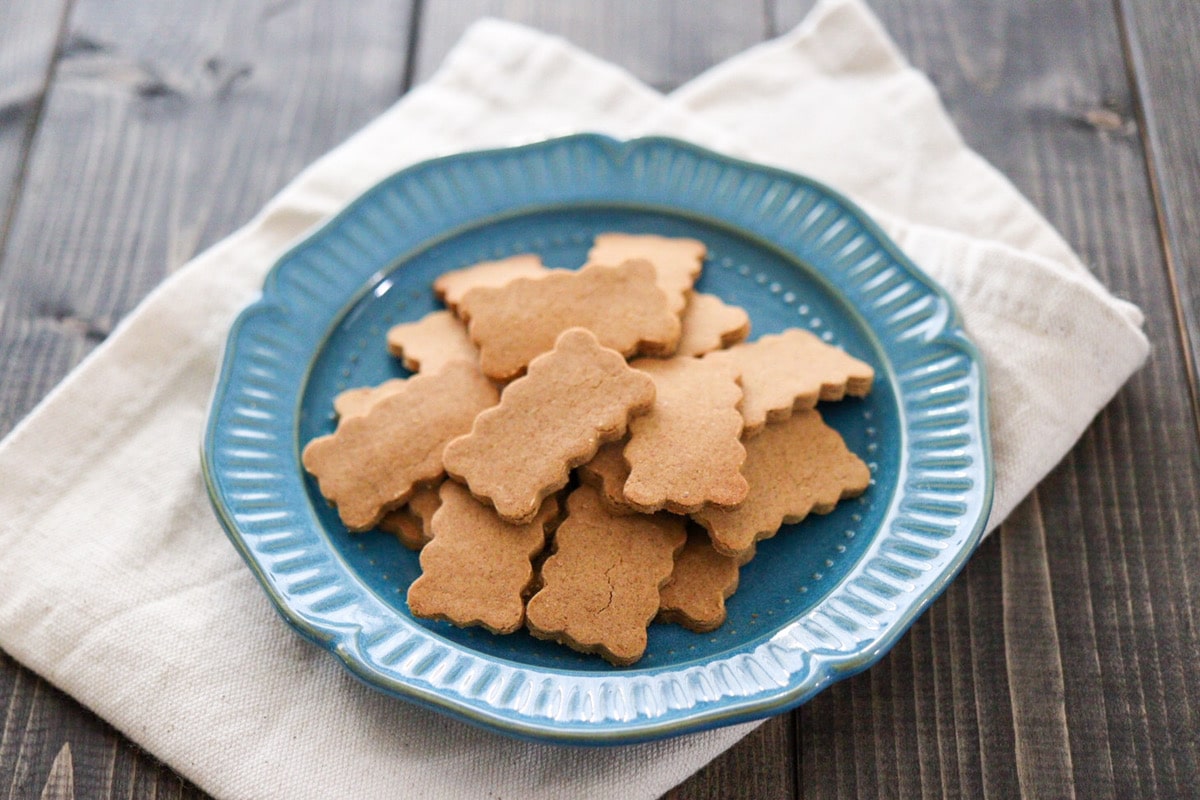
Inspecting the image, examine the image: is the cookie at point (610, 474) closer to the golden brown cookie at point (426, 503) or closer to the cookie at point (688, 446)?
the cookie at point (688, 446)

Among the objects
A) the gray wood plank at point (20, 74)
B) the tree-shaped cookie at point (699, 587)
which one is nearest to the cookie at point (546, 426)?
the tree-shaped cookie at point (699, 587)

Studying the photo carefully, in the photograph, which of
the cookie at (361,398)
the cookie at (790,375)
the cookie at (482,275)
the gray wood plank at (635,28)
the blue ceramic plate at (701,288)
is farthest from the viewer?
the gray wood plank at (635,28)

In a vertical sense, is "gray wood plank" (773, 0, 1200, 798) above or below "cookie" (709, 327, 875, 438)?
below

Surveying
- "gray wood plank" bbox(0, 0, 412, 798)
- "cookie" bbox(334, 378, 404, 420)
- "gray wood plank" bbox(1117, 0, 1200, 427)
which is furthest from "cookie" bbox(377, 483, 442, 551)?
"gray wood plank" bbox(1117, 0, 1200, 427)

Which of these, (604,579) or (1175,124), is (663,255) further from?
(1175,124)

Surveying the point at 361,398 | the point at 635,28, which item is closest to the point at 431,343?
the point at 361,398

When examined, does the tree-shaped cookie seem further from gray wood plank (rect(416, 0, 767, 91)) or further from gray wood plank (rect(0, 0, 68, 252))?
gray wood plank (rect(0, 0, 68, 252))
